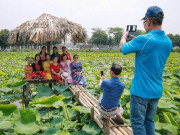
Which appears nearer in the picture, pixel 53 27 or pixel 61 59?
pixel 53 27

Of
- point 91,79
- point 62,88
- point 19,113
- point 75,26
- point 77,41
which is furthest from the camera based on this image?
point 91,79

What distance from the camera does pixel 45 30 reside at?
381 centimetres

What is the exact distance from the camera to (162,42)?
1.42m

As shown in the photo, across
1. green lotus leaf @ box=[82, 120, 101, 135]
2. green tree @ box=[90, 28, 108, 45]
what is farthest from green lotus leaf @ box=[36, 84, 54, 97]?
green tree @ box=[90, 28, 108, 45]

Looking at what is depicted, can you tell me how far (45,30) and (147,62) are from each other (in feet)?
9.40

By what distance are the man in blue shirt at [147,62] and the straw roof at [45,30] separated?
264 centimetres

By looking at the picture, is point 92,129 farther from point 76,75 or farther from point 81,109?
point 76,75

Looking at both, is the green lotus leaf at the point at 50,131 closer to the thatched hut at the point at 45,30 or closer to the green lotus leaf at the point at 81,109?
the green lotus leaf at the point at 81,109

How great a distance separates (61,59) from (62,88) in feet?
4.19

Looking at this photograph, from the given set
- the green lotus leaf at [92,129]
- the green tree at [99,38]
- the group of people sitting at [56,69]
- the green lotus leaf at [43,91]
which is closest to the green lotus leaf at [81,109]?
the green lotus leaf at [92,129]

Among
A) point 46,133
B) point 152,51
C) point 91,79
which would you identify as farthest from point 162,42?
point 91,79

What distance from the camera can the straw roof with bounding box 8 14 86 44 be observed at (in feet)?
12.4

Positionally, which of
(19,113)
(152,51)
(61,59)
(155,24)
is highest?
(155,24)

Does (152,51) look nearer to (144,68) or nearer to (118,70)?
(144,68)
